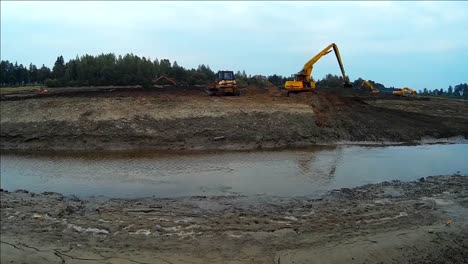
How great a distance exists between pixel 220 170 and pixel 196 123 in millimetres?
7592

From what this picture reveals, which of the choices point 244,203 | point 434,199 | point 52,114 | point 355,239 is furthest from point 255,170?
point 52,114

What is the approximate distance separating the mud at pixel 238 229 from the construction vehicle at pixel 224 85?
2071 cm

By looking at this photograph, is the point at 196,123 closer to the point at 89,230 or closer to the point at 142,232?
the point at 89,230

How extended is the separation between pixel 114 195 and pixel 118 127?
10.4 metres

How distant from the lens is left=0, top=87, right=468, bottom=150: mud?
20.3 meters

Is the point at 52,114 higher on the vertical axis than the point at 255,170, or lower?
higher

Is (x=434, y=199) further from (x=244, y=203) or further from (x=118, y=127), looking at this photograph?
(x=118, y=127)

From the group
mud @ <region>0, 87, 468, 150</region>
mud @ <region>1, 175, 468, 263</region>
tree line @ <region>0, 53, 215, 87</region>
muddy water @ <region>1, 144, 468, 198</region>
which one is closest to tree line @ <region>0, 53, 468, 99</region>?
tree line @ <region>0, 53, 215, 87</region>

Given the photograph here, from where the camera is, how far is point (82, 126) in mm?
21016

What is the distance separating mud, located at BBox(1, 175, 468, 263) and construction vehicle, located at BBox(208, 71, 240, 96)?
2071 centimetres

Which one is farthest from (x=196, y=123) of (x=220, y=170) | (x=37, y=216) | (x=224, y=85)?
(x=37, y=216)

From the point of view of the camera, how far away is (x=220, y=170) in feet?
48.4

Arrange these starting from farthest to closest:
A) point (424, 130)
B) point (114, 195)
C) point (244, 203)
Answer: point (424, 130), point (114, 195), point (244, 203)

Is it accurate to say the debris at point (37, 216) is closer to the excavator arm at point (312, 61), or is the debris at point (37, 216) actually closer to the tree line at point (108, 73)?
the excavator arm at point (312, 61)
